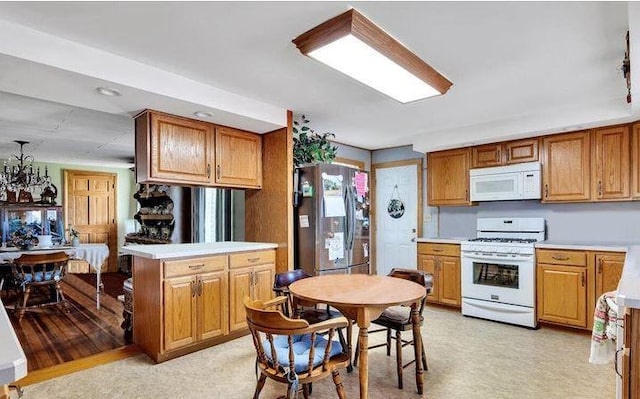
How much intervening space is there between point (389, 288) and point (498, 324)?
90.0 inches

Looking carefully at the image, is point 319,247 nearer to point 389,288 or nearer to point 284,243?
point 284,243

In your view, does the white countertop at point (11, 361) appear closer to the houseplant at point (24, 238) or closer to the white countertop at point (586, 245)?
the white countertop at point (586, 245)

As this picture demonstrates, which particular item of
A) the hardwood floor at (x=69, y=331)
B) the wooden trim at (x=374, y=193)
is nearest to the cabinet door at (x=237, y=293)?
the hardwood floor at (x=69, y=331)

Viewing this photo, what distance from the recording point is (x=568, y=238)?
13.1ft

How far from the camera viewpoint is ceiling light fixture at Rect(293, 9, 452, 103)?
1.90 m

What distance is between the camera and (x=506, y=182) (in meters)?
4.14

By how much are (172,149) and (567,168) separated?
13.3 ft

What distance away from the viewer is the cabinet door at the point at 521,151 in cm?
400

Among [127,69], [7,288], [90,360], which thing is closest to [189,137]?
[127,69]

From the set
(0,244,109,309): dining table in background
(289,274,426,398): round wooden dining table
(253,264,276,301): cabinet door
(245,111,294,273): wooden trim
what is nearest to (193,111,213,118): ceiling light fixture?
(245,111,294,273): wooden trim

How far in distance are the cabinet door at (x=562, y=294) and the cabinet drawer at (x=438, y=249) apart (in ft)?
2.94

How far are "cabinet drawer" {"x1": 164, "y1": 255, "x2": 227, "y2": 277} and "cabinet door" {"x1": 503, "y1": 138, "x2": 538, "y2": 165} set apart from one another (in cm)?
346

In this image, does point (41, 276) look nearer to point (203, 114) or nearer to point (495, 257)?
point (203, 114)

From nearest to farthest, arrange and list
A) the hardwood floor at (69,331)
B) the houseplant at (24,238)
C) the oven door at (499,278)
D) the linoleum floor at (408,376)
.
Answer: the linoleum floor at (408,376), the hardwood floor at (69,331), the oven door at (499,278), the houseplant at (24,238)
